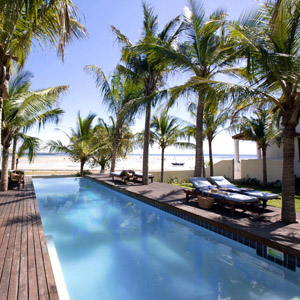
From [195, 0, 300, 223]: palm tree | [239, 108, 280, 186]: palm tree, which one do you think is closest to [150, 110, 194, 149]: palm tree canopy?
[239, 108, 280, 186]: palm tree

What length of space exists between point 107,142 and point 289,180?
45.4 ft

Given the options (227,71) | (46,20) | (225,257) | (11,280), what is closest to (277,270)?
(225,257)

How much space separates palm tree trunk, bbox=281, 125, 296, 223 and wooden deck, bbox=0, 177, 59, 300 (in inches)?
188

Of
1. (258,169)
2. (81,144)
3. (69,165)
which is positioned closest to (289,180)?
(258,169)

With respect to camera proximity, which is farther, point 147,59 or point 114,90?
point 114,90

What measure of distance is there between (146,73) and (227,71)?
4004 millimetres

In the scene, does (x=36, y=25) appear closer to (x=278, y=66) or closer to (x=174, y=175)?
(x=278, y=66)

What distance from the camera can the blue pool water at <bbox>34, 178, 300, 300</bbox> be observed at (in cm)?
329

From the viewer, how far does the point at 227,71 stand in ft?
28.7

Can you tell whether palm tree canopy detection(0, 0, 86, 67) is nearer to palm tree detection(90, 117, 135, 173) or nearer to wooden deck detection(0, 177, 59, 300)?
wooden deck detection(0, 177, 59, 300)

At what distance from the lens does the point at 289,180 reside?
493cm

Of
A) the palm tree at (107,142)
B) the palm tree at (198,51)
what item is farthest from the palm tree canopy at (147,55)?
the palm tree at (107,142)

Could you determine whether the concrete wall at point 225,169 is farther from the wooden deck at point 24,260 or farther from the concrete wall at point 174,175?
the wooden deck at point 24,260

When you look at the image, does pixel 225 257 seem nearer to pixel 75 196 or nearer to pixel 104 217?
pixel 104 217
